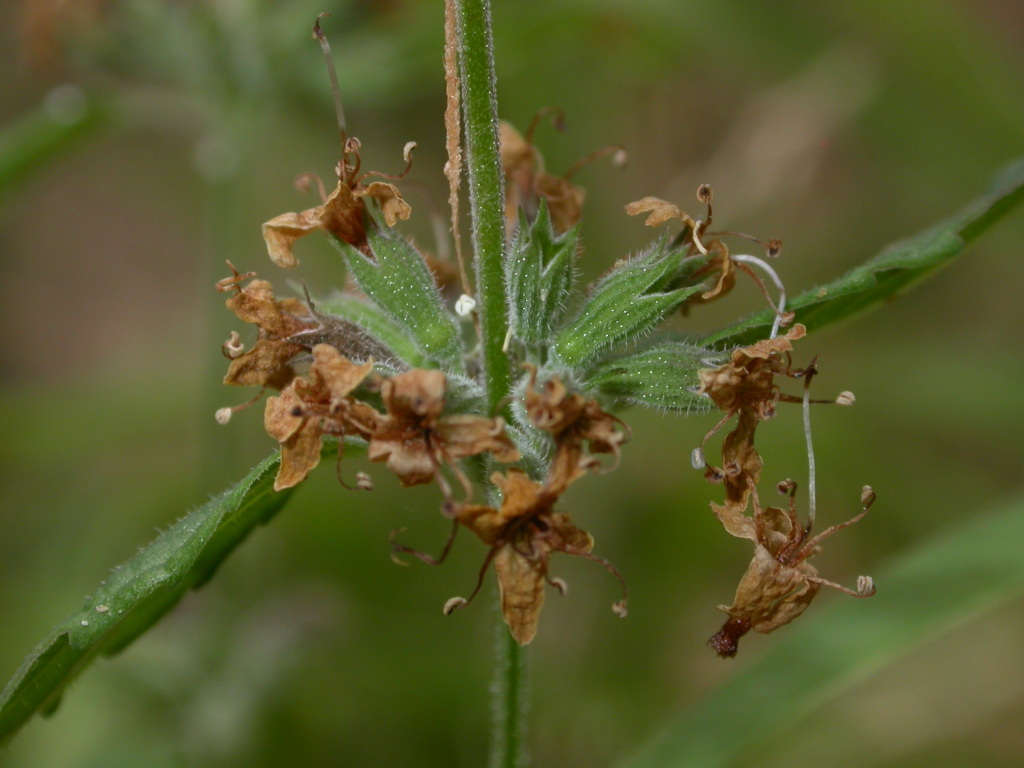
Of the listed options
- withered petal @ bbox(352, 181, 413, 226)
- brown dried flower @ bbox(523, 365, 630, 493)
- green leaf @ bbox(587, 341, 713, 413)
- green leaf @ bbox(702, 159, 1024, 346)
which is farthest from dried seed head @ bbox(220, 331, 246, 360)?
green leaf @ bbox(702, 159, 1024, 346)

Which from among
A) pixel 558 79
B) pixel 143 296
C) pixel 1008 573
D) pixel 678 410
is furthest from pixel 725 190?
pixel 143 296

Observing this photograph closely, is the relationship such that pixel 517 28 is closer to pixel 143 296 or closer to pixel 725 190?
pixel 725 190

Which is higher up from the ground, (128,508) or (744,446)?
(744,446)

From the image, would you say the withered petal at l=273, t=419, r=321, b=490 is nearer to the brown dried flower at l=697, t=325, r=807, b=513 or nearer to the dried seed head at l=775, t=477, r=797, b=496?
the brown dried flower at l=697, t=325, r=807, b=513

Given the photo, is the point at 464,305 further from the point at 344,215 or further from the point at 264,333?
the point at 264,333

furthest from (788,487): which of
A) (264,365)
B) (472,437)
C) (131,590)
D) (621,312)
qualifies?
(131,590)

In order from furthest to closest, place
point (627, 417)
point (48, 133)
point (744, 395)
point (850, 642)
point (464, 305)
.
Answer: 1. point (627, 417)
2. point (48, 133)
3. point (850, 642)
4. point (464, 305)
5. point (744, 395)
